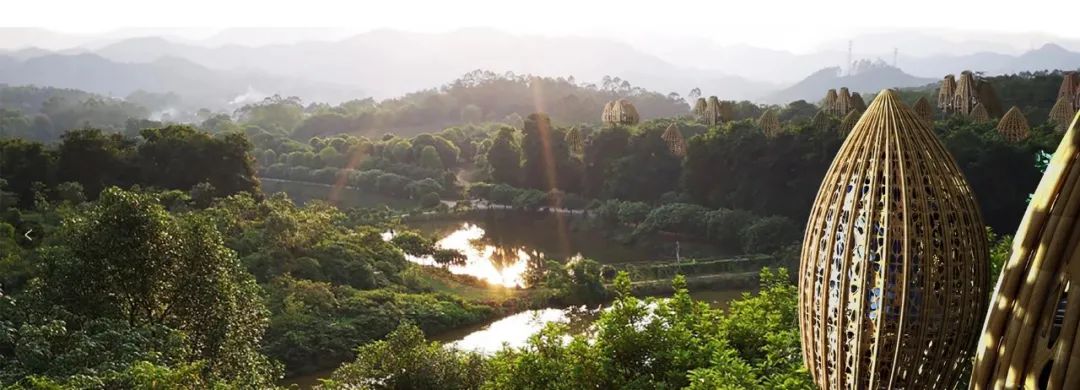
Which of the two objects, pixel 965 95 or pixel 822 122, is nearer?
pixel 965 95

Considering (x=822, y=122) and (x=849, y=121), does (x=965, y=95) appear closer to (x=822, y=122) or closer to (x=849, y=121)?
(x=822, y=122)

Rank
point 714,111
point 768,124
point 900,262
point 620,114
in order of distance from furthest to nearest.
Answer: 1. point 620,114
2. point 714,111
3. point 768,124
4. point 900,262

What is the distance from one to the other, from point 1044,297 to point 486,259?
17.9 metres

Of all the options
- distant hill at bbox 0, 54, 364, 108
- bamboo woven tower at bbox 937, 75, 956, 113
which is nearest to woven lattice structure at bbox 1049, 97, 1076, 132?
bamboo woven tower at bbox 937, 75, 956, 113

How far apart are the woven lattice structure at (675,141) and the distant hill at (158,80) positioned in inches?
3768

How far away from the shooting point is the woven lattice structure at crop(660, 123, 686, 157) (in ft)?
78.2

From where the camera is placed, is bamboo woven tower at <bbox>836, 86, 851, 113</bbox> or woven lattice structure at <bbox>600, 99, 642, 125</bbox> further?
woven lattice structure at <bbox>600, 99, 642, 125</bbox>

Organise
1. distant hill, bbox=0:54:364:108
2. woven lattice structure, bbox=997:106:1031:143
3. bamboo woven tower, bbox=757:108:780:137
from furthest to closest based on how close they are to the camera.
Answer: distant hill, bbox=0:54:364:108, bamboo woven tower, bbox=757:108:780:137, woven lattice structure, bbox=997:106:1031:143

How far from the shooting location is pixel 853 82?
3465 inches

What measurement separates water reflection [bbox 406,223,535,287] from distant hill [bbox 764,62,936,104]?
6759cm

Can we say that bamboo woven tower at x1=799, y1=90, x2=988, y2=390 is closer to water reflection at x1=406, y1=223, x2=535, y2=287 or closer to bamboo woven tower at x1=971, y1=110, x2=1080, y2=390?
bamboo woven tower at x1=971, y1=110, x2=1080, y2=390

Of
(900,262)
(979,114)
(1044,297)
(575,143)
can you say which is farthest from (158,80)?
(1044,297)

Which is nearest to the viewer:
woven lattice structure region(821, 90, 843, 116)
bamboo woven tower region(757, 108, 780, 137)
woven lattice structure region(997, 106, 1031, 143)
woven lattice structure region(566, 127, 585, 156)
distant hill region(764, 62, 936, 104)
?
woven lattice structure region(997, 106, 1031, 143)

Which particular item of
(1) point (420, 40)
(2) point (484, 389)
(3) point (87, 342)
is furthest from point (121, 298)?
(1) point (420, 40)
